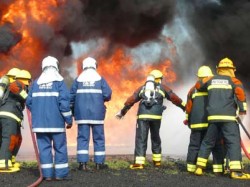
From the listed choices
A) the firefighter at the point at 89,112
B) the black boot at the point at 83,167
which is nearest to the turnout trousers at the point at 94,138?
the firefighter at the point at 89,112

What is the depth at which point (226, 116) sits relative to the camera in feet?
25.5

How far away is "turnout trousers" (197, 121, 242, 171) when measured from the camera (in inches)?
303

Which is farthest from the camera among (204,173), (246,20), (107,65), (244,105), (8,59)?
(107,65)

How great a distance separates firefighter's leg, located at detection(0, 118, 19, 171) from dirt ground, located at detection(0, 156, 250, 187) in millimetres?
320

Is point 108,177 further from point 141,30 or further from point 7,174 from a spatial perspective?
point 141,30

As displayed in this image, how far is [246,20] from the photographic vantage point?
1744 cm

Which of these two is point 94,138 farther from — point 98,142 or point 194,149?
point 194,149

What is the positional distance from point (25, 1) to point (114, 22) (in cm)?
379

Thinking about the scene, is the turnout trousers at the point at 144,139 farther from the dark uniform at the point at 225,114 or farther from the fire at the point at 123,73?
the fire at the point at 123,73

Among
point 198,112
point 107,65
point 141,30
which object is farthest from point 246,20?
point 198,112

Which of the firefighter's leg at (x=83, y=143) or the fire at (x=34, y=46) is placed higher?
the fire at (x=34, y=46)

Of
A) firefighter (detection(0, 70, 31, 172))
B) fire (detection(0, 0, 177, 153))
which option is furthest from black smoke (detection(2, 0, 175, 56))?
firefighter (detection(0, 70, 31, 172))

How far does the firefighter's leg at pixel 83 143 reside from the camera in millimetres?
8492

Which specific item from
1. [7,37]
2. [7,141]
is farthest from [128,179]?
[7,37]
